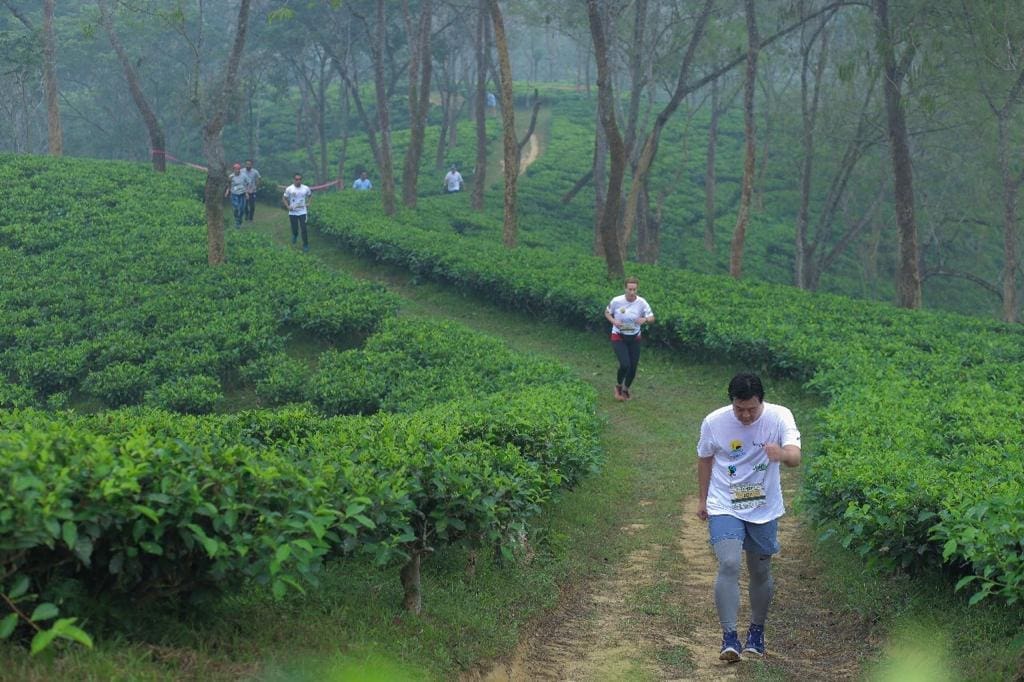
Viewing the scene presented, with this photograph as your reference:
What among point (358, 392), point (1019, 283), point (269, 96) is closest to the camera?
point (358, 392)

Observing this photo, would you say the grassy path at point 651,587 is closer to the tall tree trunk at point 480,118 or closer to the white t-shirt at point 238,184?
the white t-shirt at point 238,184

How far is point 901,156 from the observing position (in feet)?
76.6

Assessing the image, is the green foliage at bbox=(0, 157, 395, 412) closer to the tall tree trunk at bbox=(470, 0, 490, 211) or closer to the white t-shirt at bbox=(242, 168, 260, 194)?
the white t-shirt at bbox=(242, 168, 260, 194)

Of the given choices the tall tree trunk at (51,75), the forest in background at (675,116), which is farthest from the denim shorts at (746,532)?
the tall tree trunk at (51,75)

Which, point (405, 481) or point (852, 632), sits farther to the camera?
point (852, 632)

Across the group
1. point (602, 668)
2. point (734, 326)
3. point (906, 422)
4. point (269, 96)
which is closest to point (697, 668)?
point (602, 668)

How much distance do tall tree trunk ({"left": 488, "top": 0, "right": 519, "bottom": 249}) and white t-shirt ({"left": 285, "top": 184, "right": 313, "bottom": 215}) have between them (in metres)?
4.51

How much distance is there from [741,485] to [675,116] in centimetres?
5363

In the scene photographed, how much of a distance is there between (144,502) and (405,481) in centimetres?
179

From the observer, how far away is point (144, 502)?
5.12 meters

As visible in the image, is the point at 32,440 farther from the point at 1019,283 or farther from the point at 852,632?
the point at 1019,283

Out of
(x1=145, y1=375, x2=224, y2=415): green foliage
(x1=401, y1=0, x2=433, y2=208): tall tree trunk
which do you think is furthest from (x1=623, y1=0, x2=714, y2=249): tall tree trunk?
(x1=145, y1=375, x2=224, y2=415): green foliage

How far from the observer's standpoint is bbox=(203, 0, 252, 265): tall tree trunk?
1998cm

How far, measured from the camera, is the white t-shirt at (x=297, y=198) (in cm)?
2533
